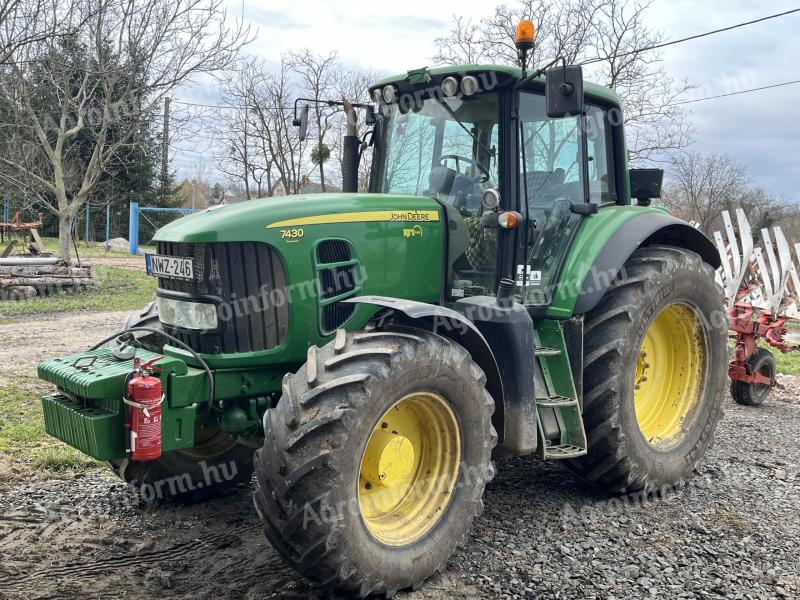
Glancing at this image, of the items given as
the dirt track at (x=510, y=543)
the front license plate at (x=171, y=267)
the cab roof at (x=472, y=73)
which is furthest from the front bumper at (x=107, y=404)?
the cab roof at (x=472, y=73)

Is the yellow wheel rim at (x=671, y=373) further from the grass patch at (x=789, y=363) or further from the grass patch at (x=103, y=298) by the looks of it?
the grass patch at (x=103, y=298)

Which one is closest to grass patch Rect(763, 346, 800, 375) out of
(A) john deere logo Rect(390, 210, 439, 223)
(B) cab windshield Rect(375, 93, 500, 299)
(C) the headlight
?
(B) cab windshield Rect(375, 93, 500, 299)

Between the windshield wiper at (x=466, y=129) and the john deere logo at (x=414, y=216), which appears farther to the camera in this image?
the windshield wiper at (x=466, y=129)

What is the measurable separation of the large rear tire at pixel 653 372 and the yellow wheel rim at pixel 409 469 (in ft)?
3.81

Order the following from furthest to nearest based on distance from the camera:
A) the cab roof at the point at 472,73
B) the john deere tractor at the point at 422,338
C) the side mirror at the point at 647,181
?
the side mirror at the point at 647,181, the cab roof at the point at 472,73, the john deere tractor at the point at 422,338

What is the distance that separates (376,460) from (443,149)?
202 centimetres

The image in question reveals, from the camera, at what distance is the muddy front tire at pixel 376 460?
2.94 metres

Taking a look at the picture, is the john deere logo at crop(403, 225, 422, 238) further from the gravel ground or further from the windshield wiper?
the gravel ground

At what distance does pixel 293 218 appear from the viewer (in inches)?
142

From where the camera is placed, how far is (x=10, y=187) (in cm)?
1998

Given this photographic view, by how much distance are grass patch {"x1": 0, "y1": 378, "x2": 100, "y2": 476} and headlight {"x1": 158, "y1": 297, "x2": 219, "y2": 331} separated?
5.87ft

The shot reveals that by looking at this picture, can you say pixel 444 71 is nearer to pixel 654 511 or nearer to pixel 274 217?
pixel 274 217

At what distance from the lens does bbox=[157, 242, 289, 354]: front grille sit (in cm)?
352

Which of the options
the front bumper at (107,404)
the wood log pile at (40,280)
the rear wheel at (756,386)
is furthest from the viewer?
the wood log pile at (40,280)
